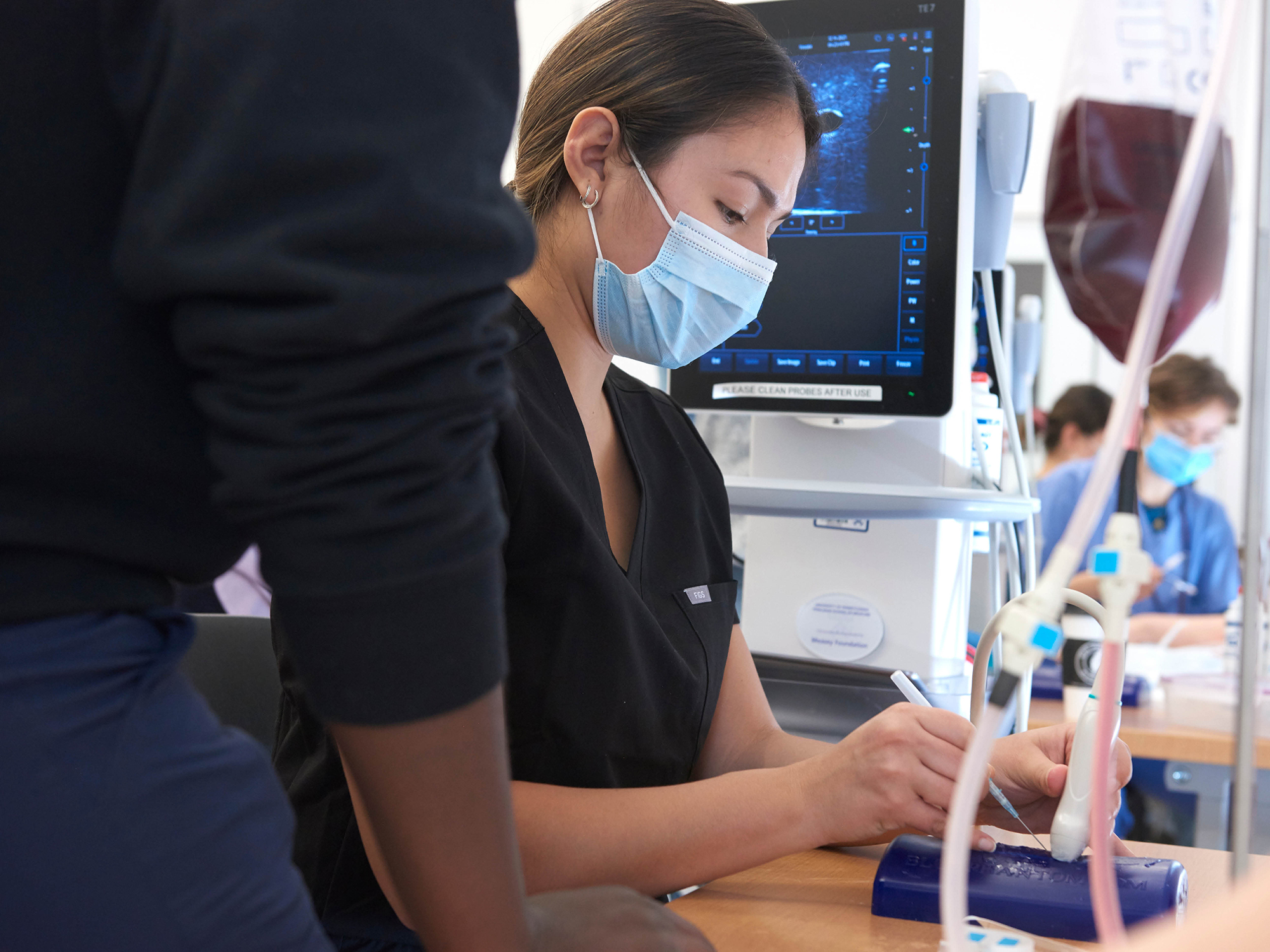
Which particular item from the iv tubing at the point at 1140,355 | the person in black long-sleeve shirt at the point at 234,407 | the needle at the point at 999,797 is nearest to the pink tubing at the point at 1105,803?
the iv tubing at the point at 1140,355

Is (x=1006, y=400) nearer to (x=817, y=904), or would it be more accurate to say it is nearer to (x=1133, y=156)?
(x=817, y=904)

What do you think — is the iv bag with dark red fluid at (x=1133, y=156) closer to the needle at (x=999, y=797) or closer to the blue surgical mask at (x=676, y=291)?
the needle at (x=999, y=797)

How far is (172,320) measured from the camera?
1.34ft

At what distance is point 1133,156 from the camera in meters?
0.45

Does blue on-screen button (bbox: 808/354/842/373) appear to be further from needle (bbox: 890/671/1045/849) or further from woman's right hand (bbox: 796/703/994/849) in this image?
woman's right hand (bbox: 796/703/994/849)

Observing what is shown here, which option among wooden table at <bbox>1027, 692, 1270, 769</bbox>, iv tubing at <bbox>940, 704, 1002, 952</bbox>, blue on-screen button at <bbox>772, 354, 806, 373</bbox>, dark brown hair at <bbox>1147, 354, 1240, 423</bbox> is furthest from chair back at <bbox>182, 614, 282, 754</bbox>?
dark brown hair at <bbox>1147, 354, 1240, 423</bbox>

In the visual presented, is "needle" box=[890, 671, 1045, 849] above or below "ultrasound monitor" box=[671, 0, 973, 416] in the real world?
below

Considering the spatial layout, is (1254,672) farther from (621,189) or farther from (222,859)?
(621,189)

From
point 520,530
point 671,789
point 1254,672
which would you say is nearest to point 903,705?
point 671,789

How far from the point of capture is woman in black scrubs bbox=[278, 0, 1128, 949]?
0.89 metres

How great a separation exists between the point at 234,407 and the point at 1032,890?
0.66 m

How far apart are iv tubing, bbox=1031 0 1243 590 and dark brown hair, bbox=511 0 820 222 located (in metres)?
0.75

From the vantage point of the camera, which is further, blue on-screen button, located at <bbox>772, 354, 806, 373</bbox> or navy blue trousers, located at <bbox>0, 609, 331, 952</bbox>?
blue on-screen button, located at <bbox>772, 354, 806, 373</bbox>

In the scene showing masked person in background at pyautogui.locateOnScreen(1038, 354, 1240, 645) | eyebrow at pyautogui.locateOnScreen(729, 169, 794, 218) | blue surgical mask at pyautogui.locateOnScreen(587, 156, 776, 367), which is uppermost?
eyebrow at pyautogui.locateOnScreen(729, 169, 794, 218)
